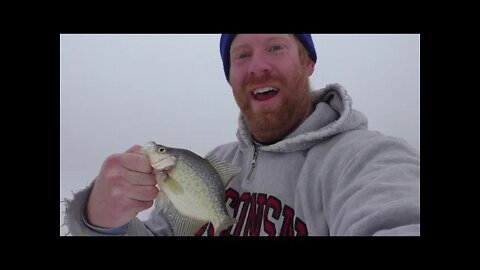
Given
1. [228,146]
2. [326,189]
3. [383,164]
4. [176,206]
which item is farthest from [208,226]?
[383,164]

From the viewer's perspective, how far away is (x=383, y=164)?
912 millimetres

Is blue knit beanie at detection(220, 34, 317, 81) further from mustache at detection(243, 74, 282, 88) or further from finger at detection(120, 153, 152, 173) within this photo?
finger at detection(120, 153, 152, 173)

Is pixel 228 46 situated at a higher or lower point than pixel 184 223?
higher

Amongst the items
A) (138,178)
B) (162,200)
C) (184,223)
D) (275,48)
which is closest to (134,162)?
(138,178)

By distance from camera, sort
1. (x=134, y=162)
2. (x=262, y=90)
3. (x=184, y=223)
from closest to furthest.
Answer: (x=134, y=162)
(x=184, y=223)
(x=262, y=90)

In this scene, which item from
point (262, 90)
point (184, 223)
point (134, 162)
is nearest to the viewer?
point (134, 162)

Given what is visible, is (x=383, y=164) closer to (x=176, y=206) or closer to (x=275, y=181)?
(x=275, y=181)

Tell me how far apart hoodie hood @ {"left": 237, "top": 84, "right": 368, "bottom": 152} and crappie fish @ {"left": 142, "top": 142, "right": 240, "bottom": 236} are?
0.78 ft

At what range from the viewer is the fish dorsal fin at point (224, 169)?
3.74 feet

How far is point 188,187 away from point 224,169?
14 centimetres

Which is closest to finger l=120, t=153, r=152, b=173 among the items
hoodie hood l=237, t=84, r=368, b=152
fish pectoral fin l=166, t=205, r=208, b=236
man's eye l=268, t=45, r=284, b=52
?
fish pectoral fin l=166, t=205, r=208, b=236

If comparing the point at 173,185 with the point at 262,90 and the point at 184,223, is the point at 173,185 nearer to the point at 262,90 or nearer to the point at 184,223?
the point at 184,223

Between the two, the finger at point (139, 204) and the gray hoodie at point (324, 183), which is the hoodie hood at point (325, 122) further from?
the finger at point (139, 204)

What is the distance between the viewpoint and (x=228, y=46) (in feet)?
4.25
